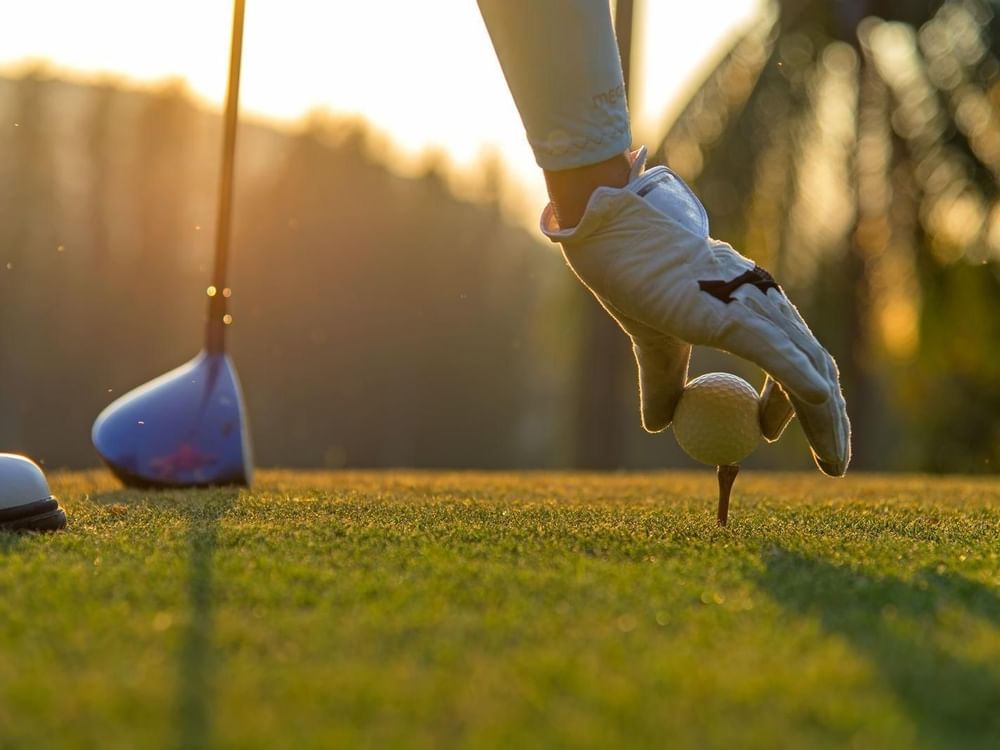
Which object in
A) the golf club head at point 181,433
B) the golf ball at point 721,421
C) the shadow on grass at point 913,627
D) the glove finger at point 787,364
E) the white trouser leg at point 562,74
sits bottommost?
the golf club head at point 181,433

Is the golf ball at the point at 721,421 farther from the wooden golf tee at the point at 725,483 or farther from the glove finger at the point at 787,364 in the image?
the glove finger at the point at 787,364

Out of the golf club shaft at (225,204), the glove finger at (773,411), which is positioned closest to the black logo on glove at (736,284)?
the glove finger at (773,411)

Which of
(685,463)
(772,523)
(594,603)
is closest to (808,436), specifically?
(772,523)

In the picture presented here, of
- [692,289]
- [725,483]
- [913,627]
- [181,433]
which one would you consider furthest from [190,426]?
[913,627]

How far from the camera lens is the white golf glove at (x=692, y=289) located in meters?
1.99

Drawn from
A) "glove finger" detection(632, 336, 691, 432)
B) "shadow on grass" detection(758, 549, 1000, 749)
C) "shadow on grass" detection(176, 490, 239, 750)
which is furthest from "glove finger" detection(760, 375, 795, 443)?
"shadow on grass" detection(176, 490, 239, 750)

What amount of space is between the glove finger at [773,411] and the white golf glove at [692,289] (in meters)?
0.08

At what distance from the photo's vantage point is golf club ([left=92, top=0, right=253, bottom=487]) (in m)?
3.24

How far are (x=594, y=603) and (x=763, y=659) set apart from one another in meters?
0.29

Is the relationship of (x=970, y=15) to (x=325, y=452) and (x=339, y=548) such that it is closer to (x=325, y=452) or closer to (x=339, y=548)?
(x=339, y=548)

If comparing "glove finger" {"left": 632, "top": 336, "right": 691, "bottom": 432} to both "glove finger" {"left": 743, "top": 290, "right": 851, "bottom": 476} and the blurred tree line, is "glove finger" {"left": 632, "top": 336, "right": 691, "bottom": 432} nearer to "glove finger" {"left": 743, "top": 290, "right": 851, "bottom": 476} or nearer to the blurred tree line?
"glove finger" {"left": 743, "top": 290, "right": 851, "bottom": 476}

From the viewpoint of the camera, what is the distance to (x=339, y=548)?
1823mm

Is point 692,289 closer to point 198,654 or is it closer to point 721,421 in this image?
point 721,421

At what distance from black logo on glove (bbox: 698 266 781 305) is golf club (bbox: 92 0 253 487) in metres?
1.73
